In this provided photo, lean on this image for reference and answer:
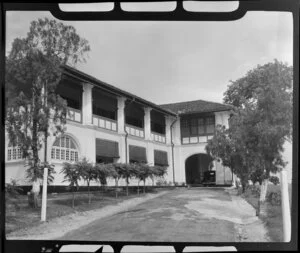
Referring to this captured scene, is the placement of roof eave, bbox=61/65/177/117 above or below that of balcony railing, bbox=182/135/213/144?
above

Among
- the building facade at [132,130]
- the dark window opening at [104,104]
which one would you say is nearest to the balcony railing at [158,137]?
the building facade at [132,130]

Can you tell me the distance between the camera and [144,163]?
10.8 ft

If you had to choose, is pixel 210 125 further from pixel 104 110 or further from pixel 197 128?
pixel 104 110

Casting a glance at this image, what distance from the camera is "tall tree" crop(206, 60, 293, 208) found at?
2.86 meters

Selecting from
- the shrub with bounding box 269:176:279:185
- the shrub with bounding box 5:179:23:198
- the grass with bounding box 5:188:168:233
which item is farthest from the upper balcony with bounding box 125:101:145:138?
the shrub with bounding box 269:176:279:185

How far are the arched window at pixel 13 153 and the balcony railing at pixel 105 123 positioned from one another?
2.03ft

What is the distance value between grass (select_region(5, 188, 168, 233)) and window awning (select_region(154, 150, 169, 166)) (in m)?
0.22

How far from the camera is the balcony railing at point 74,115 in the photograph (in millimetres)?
3203

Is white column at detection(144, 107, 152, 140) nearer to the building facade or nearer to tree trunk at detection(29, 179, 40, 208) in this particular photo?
the building facade

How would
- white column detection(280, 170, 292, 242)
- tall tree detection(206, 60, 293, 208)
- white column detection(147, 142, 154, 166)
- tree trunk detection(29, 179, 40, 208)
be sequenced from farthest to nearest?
white column detection(147, 142, 154, 166) → tree trunk detection(29, 179, 40, 208) → tall tree detection(206, 60, 293, 208) → white column detection(280, 170, 292, 242)

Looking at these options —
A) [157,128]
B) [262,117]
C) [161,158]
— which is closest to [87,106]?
[157,128]

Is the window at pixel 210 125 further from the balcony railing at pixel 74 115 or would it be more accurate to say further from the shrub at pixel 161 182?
the balcony railing at pixel 74 115

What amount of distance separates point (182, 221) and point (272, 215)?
2.13ft

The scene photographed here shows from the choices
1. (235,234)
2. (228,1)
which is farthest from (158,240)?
(228,1)
